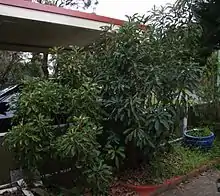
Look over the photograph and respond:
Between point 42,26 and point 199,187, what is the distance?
12.3 feet

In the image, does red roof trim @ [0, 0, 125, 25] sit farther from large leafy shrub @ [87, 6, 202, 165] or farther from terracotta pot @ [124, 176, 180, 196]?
terracotta pot @ [124, 176, 180, 196]

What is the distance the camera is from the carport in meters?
4.19

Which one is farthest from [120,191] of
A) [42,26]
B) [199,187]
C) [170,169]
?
[42,26]

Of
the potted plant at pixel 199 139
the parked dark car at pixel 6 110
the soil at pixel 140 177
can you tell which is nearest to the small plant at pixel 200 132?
the potted plant at pixel 199 139

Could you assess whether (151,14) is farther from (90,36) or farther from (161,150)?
(161,150)

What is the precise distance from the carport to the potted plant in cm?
270

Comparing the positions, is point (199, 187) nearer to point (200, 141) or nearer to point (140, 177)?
point (140, 177)

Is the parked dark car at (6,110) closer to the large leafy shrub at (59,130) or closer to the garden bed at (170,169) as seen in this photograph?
the large leafy shrub at (59,130)

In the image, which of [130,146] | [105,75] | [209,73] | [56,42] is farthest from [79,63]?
[209,73]

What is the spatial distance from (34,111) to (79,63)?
926mm

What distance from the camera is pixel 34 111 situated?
339 centimetres

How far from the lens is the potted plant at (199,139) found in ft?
19.5

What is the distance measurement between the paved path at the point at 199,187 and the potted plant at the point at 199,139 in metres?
0.83

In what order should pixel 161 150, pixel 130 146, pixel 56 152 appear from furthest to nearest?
pixel 161 150, pixel 130 146, pixel 56 152
